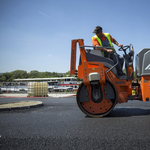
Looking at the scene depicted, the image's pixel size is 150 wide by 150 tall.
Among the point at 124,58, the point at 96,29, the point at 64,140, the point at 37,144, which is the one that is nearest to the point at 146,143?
the point at 64,140

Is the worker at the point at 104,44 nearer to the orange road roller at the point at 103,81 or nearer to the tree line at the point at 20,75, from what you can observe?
the orange road roller at the point at 103,81

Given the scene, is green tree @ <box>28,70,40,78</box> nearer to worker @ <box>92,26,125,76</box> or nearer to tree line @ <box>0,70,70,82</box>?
tree line @ <box>0,70,70,82</box>

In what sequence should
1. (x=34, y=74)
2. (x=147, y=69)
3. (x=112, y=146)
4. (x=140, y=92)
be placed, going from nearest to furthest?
(x=112, y=146)
(x=147, y=69)
(x=140, y=92)
(x=34, y=74)

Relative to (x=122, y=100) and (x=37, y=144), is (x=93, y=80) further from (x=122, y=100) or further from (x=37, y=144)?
(x=37, y=144)

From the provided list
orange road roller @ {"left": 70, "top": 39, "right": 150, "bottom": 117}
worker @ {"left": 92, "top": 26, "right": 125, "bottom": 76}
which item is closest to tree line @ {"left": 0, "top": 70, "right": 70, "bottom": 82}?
worker @ {"left": 92, "top": 26, "right": 125, "bottom": 76}

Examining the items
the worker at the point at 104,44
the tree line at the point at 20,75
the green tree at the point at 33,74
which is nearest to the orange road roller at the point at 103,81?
the worker at the point at 104,44

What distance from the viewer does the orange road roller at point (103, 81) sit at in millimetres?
4387

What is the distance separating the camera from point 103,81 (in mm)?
4406

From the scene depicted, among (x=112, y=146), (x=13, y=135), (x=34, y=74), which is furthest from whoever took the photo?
(x=34, y=74)

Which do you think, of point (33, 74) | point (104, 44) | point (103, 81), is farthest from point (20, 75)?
point (103, 81)

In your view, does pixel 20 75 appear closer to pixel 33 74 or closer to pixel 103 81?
pixel 33 74

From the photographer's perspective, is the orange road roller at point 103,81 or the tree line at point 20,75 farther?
the tree line at point 20,75

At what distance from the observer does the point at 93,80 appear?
434cm

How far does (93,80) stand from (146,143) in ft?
7.13
